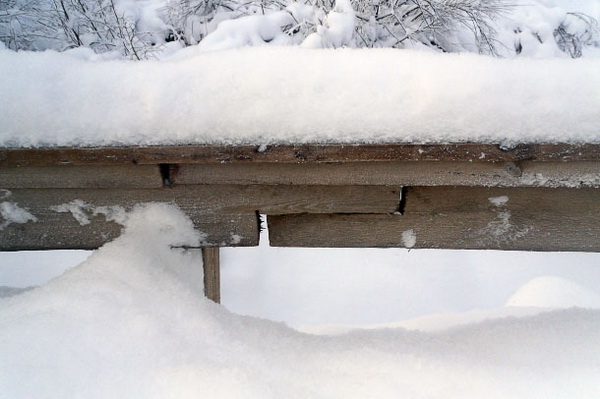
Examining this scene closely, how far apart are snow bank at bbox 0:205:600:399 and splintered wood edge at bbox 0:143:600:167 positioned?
0.70 ft

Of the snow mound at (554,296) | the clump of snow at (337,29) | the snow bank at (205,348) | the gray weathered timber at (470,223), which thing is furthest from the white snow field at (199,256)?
the clump of snow at (337,29)

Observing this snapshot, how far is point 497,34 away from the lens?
4.75m

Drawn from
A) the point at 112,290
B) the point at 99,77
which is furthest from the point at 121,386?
the point at 99,77

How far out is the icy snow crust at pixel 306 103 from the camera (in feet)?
3.68

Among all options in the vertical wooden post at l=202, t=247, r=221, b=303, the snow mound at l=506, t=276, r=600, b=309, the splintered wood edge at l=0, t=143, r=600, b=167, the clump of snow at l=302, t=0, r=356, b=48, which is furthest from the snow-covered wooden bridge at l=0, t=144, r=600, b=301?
the clump of snow at l=302, t=0, r=356, b=48

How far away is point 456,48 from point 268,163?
4007 millimetres

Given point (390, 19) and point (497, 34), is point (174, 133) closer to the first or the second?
point (390, 19)

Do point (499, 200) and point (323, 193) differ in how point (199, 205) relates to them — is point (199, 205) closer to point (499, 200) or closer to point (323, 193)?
point (323, 193)

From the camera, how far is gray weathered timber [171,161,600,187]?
117 cm

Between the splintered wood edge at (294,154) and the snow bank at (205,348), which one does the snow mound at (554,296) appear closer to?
the snow bank at (205,348)

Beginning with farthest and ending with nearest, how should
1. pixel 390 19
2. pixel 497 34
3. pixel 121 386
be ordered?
pixel 497 34 → pixel 390 19 → pixel 121 386

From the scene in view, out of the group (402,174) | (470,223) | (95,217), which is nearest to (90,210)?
(95,217)

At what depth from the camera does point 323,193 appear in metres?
1.30

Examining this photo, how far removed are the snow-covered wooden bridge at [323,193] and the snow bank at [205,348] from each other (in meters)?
0.12
